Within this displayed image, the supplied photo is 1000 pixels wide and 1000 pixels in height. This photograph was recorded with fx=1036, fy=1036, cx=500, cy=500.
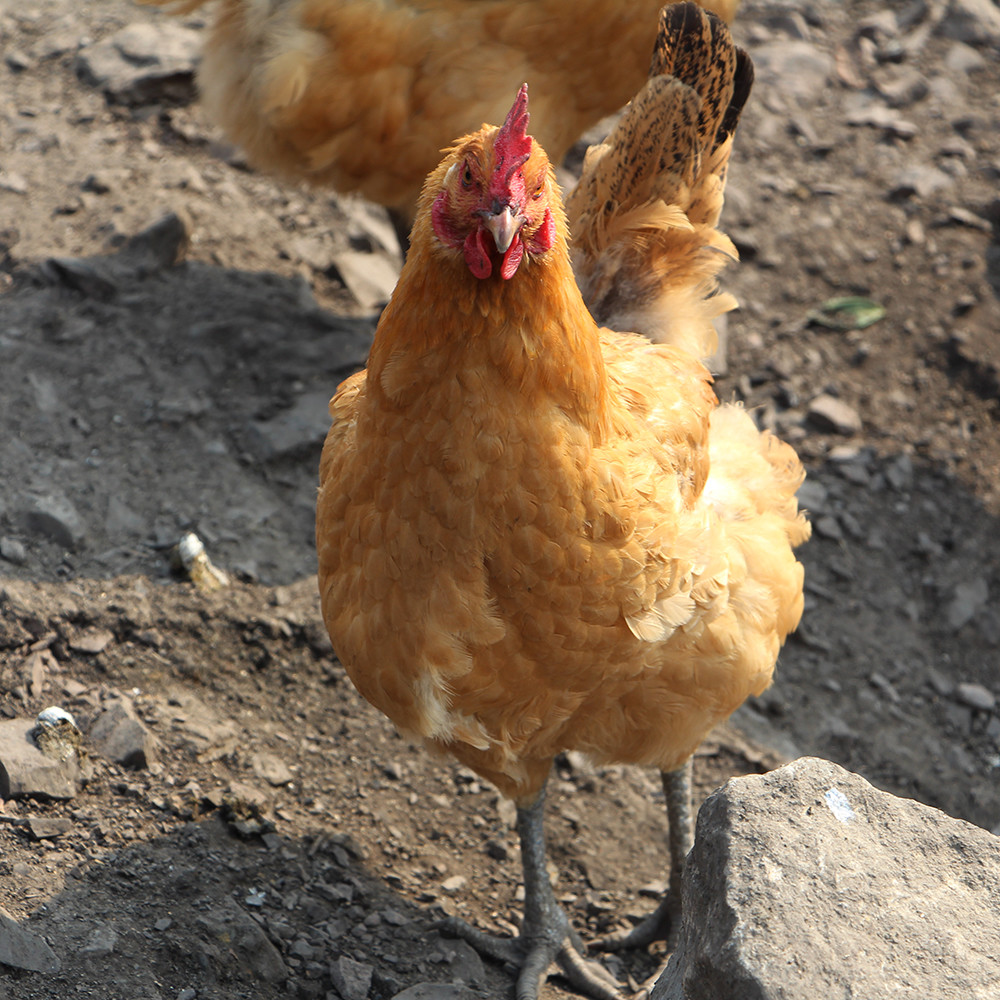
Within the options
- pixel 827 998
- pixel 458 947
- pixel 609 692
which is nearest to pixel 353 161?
pixel 609 692

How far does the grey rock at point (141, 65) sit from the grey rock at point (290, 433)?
2.13m

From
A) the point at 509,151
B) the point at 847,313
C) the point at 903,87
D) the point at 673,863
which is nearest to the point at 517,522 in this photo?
the point at 509,151

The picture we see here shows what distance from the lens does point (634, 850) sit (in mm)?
3379

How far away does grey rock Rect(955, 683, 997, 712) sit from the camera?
12.7 ft

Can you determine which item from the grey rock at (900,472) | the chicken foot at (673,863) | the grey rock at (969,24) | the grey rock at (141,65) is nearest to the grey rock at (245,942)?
the chicken foot at (673,863)

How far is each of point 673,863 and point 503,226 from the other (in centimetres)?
202

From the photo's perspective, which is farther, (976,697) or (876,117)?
(876,117)

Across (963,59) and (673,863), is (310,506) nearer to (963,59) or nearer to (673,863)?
(673,863)

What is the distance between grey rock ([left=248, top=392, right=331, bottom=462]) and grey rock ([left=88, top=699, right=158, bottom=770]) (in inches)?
52.2

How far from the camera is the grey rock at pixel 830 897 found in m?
1.77

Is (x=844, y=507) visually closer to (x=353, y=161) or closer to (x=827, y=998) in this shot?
(x=353, y=161)

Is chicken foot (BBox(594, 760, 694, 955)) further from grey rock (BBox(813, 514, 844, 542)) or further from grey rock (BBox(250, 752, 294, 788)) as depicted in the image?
grey rock (BBox(813, 514, 844, 542))

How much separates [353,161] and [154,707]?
2.24m

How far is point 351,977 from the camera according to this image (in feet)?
8.75
